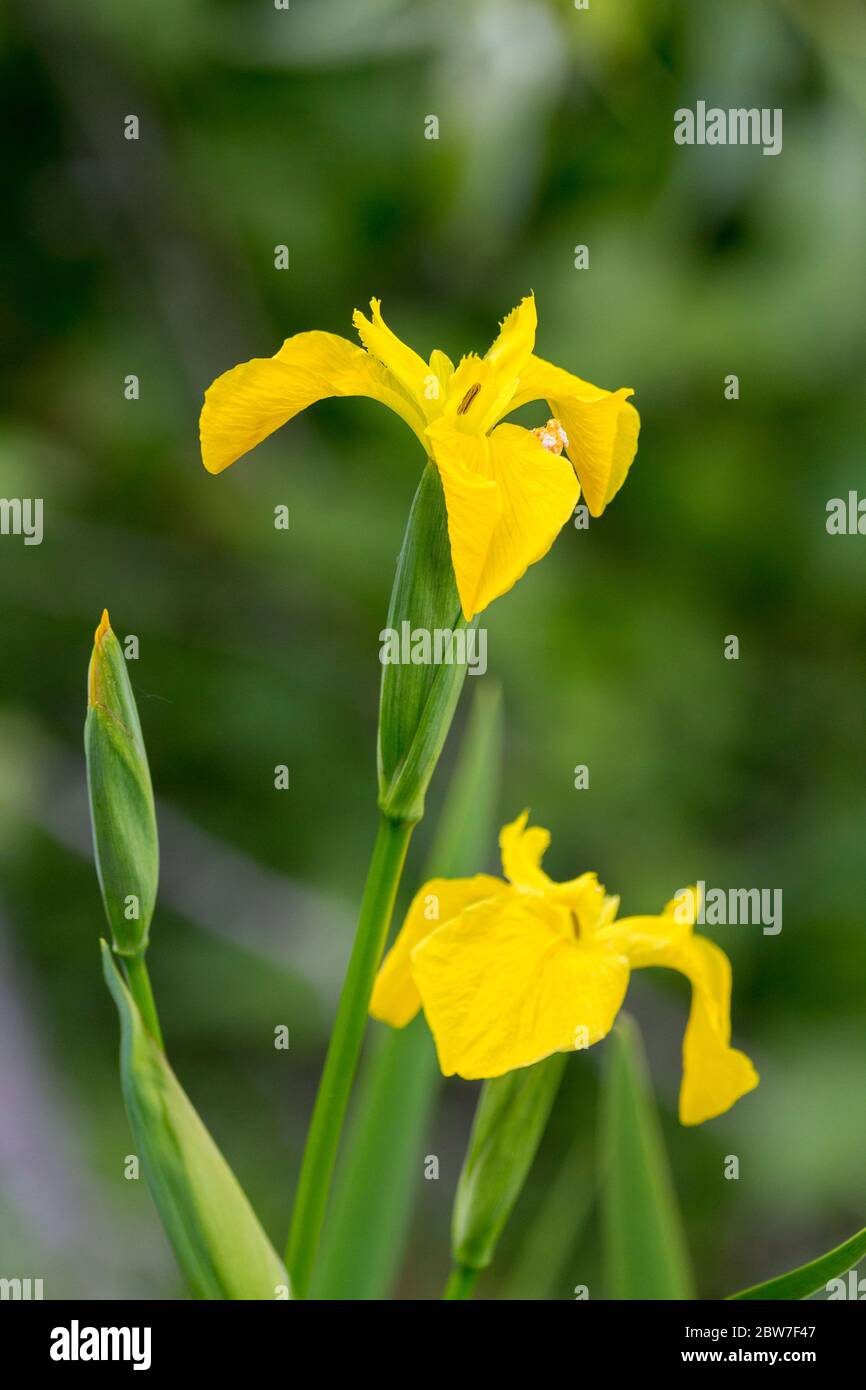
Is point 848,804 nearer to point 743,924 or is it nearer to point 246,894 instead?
point 743,924

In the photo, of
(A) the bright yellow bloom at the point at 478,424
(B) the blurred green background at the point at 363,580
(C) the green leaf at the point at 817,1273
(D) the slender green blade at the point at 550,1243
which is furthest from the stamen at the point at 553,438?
(B) the blurred green background at the point at 363,580

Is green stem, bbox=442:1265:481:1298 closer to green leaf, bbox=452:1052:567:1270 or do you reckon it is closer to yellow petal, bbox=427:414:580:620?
green leaf, bbox=452:1052:567:1270

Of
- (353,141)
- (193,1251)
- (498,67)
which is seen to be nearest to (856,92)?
(498,67)

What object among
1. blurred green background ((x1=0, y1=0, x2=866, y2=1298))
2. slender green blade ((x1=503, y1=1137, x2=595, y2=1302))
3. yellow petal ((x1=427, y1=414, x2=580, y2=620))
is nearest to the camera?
yellow petal ((x1=427, y1=414, x2=580, y2=620))

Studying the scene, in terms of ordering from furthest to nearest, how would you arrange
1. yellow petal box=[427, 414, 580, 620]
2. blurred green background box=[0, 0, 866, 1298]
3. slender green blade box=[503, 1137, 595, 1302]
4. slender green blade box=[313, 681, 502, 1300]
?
blurred green background box=[0, 0, 866, 1298] → slender green blade box=[503, 1137, 595, 1302] → slender green blade box=[313, 681, 502, 1300] → yellow petal box=[427, 414, 580, 620]

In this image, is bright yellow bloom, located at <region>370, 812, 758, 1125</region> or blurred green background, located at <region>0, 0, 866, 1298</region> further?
blurred green background, located at <region>0, 0, 866, 1298</region>

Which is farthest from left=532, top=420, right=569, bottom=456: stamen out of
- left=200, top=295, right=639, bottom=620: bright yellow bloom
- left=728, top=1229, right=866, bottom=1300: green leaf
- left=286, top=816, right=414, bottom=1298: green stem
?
left=728, top=1229, right=866, bottom=1300: green leaf
